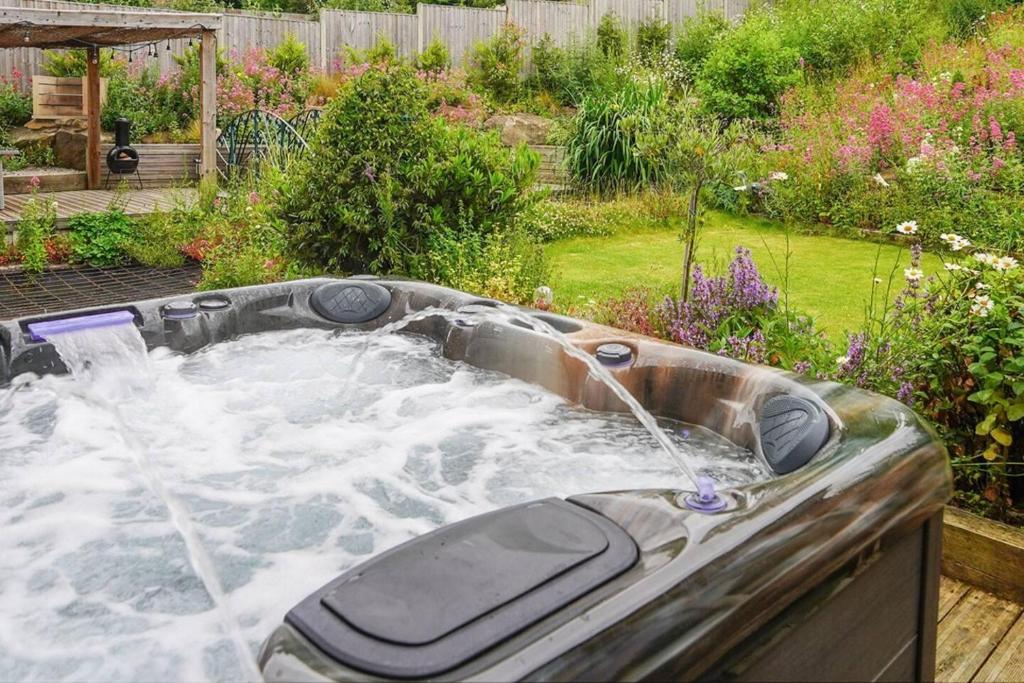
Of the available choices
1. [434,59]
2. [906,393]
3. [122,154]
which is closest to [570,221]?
[122,154]

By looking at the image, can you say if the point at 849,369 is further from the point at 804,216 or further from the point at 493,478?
the point at 804,216

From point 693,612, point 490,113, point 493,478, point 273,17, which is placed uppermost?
point 273,17

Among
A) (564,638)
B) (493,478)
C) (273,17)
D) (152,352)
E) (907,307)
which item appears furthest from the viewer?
(273,17)

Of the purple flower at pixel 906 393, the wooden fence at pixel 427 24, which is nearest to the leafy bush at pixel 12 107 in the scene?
the wooden fence at pixel 427 24

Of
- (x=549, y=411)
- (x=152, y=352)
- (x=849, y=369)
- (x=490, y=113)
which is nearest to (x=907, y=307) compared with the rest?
(x=849, y=369)

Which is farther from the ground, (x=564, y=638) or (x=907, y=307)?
(x=907, y=307)

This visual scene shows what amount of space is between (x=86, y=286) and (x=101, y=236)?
1.05 meters

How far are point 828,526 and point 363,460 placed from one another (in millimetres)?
1461

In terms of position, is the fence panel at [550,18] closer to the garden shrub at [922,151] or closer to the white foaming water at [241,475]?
the garden shrub at [922,151]

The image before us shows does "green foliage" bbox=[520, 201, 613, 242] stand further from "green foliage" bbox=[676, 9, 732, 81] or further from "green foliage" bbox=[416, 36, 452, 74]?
"green foliage" bbox=[416, 36, 452, 74]

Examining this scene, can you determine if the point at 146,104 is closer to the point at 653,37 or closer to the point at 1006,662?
the point at 653,37

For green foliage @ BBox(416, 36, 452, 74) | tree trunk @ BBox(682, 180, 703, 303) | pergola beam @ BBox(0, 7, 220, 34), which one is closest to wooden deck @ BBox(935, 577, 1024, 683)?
tree trunk @ BBox(682, 180, 703, 303)

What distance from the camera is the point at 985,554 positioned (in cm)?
239

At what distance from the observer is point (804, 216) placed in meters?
7.65
